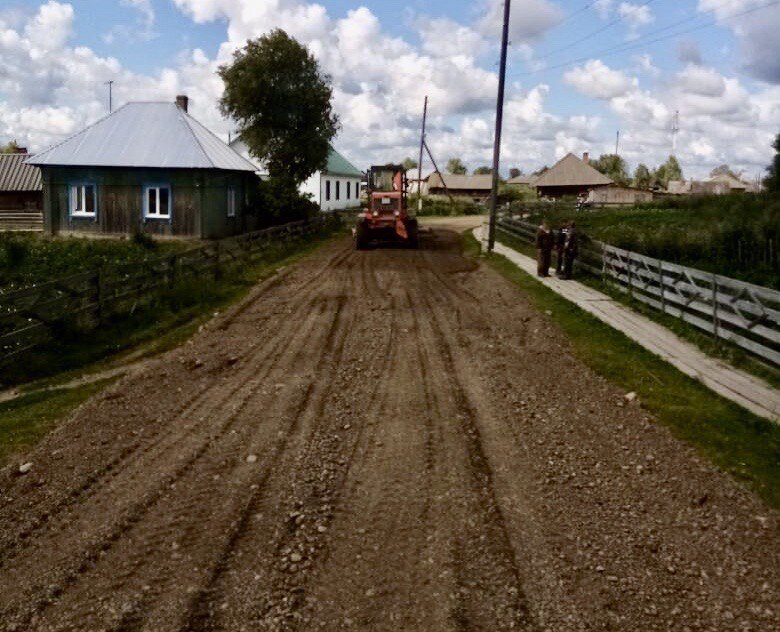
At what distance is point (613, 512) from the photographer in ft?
22.0

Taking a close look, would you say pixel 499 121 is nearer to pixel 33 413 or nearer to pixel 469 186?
pixel 33 413

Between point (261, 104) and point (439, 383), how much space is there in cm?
2971

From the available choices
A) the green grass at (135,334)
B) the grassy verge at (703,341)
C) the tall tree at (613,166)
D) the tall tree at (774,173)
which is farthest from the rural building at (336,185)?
the tall tree at (613,166)

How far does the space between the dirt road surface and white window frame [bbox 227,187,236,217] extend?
22911 mm

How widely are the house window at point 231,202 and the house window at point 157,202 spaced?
3.37 meters

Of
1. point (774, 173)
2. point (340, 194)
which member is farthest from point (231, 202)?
point (774, 173)

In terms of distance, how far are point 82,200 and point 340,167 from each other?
2938 cm

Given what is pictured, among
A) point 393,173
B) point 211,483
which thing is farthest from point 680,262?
point 211,483

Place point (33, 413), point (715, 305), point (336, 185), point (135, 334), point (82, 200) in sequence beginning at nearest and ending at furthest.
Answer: point (33, 413)
point (715, 305)
point (135, 334)
point (82, 200)
point (336, 185)

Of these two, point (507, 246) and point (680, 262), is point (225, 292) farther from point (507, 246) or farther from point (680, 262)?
point (507, 246)

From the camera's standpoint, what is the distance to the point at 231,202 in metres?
33.6

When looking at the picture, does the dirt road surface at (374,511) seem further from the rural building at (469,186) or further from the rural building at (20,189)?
the rural building at (469,186)

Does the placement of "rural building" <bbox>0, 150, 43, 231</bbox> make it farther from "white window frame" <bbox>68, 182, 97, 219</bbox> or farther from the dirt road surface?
the dirt road surface

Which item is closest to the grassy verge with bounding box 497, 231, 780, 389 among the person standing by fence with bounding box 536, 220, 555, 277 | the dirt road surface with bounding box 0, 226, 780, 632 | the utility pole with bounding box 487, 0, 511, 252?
the person standing by fence with bounding box 536, 220, 555, 277
